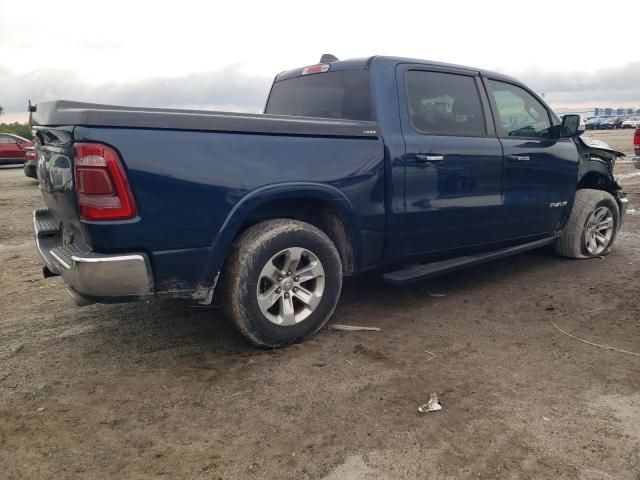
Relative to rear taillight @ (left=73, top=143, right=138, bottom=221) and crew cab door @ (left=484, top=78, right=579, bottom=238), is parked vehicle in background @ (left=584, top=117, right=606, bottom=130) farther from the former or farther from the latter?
rear taillight @ (left=73, top=143, right=138, bottom=221)

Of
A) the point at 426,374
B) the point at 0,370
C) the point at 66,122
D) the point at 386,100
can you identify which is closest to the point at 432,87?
the point at 386,100

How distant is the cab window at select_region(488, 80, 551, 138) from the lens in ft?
14.9

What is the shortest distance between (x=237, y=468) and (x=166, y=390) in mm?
853

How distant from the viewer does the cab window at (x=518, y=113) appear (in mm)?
4531

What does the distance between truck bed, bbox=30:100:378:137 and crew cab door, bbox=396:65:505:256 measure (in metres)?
0.66

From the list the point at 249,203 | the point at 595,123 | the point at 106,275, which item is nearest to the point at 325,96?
the point at 249,203

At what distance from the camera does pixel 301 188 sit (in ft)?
10.7

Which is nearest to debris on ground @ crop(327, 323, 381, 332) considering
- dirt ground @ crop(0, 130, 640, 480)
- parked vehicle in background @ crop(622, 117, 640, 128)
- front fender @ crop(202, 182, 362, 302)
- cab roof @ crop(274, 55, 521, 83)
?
dirt ground @ crop(0, 130, 640, 480)

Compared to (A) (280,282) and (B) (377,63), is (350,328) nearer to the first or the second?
(A) (280,282)

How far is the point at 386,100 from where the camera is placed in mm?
3766

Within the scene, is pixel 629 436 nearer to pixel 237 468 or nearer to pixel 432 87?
pixel 237 468

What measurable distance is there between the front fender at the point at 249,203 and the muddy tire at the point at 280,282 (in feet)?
0.39

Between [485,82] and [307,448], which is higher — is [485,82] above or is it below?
above

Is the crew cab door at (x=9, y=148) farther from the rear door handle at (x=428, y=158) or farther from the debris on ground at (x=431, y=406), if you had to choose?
the debris on ground at (x=431, y=406)
